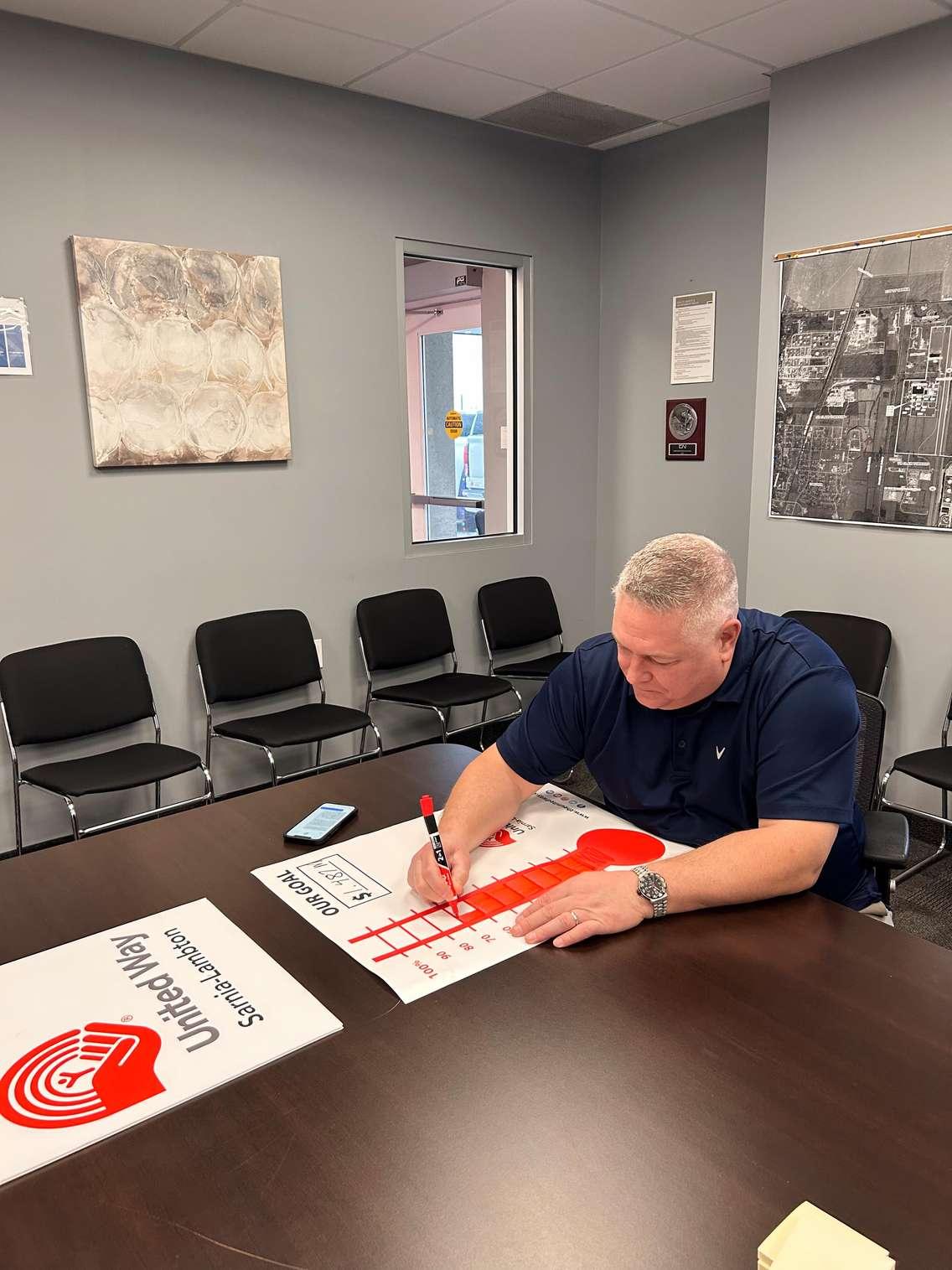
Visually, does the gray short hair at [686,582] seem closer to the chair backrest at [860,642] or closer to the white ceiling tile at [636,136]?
the chair backrest at [860,642]

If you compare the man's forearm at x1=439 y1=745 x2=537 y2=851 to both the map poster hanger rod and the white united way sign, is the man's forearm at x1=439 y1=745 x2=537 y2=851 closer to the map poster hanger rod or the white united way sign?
the white united way sign

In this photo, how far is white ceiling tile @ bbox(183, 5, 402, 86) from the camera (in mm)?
3145

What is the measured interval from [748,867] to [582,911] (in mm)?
284

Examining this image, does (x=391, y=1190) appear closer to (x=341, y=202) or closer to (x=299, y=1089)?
(x=299, y=1089)

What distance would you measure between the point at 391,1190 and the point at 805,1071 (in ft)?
1.68

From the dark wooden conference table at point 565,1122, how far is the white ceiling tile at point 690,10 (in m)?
2.84

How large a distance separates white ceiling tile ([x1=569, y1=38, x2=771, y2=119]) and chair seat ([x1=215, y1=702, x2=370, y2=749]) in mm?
2640

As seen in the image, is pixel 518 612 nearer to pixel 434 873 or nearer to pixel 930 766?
pixel 930 766

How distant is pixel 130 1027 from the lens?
4.04 ft

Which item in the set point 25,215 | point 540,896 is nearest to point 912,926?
point 540,896

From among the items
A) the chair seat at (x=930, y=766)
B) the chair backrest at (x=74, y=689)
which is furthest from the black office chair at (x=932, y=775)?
the chair backrest at (x=74, y=689)

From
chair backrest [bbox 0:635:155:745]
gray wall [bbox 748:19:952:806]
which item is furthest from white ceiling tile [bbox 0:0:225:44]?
gray wall [bbox 748:19:952:806]

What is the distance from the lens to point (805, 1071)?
3.75 ft

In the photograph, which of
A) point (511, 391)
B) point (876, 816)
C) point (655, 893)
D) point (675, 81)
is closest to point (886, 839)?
point (876, 816)
